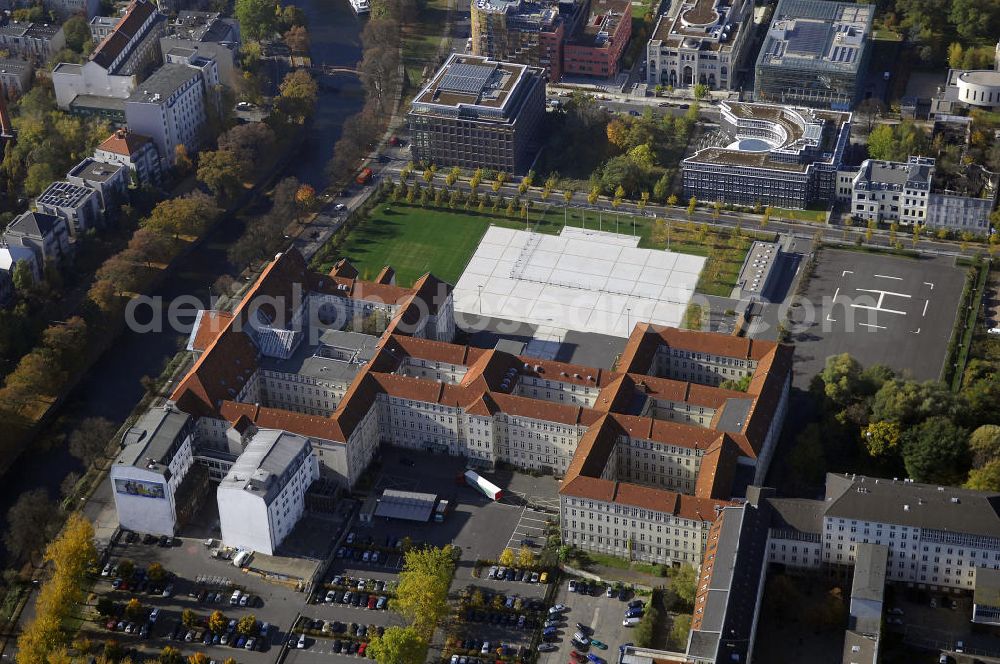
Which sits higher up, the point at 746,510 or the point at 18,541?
the point at 746,510

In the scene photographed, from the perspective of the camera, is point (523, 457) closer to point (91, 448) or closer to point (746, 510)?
point (746, 510)

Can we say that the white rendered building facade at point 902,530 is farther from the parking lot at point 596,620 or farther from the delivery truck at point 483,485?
the delivery truck at point 483,485

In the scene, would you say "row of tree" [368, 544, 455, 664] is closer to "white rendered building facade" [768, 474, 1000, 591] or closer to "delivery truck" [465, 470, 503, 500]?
"delivery truck" [465, 470, 503, 500]

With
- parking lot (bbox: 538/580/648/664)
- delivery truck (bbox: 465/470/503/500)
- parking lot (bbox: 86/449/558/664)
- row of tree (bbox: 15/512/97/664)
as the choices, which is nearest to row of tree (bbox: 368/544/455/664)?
parking lot (bbox: 86/449/558/664)

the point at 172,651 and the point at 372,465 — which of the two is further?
the point at 372,465

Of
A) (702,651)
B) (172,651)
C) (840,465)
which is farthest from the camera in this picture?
(840,465)

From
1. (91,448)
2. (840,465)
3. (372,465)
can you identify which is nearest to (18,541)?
(91,448)
